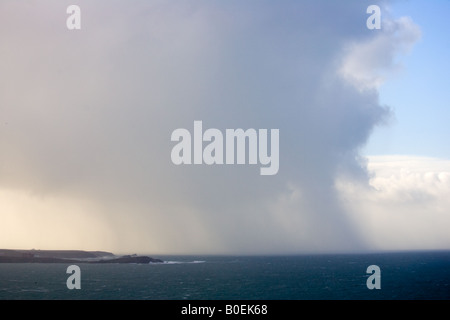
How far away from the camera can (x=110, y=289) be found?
7956 centimetres

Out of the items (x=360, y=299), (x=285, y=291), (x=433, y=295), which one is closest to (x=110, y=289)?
(x=285, y=291)

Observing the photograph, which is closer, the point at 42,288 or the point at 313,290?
the point at 313,290

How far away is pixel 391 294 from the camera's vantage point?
224 ft
